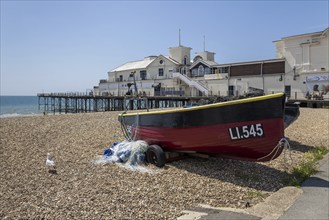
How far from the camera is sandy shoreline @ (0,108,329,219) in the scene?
439 cm

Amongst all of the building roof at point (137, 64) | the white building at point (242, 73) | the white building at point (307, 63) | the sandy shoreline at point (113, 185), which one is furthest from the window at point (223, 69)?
the sandy shoreline at point (113, 185)

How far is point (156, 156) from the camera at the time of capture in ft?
22.6

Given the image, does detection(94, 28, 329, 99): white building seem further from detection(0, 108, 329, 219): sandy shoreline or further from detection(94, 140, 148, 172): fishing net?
detection(0, 108, 329, 219): sandy shoreline

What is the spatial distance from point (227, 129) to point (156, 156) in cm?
159

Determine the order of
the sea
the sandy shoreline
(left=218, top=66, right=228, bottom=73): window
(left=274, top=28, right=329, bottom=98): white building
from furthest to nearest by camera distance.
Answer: (left=218, top=66, right=228, bottom=73): window → the sea → (left=274, top=28, right=329, bottom=98): white building → the sandy shoreline

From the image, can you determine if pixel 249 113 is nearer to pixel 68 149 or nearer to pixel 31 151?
pixel 68 149

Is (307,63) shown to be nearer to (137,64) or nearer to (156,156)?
(137,64)

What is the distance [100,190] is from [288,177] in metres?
3.63

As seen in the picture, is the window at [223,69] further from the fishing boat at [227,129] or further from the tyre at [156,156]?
the tyre at [156,156]

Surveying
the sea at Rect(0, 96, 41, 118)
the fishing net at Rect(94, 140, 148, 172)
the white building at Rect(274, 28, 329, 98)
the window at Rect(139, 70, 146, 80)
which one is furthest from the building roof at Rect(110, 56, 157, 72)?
the fishing net at Rect(94, 140, 148, 172)

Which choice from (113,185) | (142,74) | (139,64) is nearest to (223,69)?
(142,74)

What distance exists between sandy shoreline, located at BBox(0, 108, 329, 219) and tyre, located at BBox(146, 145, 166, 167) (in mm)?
171

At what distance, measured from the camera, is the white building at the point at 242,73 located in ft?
127

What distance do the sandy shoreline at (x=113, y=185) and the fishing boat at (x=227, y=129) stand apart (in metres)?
0.42
